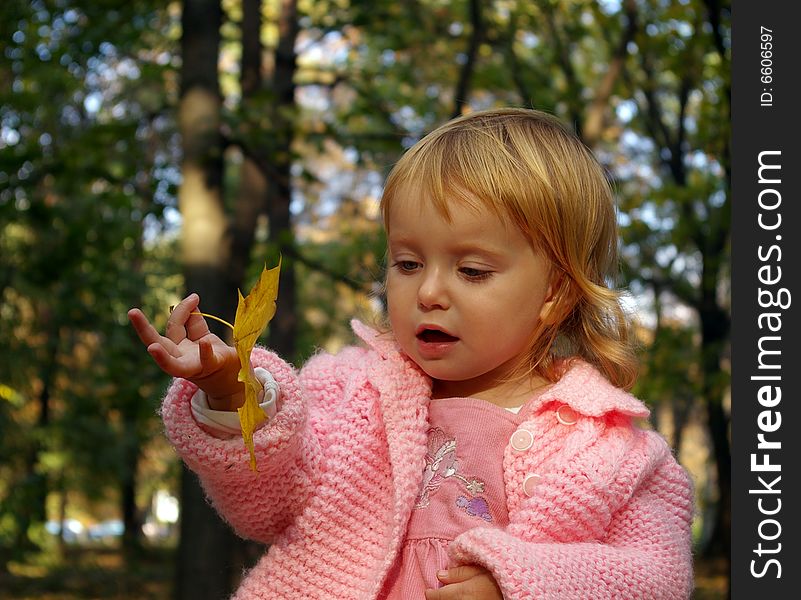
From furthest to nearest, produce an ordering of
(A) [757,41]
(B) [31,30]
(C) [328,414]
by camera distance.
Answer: (B) [31,30] < (A) [757,41] < (C) [328,414]

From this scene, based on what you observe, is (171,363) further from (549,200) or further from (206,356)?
(549,200)

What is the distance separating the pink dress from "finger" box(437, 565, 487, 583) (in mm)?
79

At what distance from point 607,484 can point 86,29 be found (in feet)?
20.4

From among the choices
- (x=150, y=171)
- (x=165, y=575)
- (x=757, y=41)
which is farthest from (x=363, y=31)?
(x=165, y=575)

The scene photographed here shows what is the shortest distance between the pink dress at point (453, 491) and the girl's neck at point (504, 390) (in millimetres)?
47

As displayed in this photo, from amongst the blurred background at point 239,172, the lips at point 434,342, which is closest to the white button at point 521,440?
the lips at point 434,342

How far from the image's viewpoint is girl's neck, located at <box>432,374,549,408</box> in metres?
2.45

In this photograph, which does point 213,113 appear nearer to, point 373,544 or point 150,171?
point 150,171

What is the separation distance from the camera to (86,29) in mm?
7297

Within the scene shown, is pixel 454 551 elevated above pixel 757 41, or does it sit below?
below

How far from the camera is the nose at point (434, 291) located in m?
2.24

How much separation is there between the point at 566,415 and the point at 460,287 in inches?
15.5

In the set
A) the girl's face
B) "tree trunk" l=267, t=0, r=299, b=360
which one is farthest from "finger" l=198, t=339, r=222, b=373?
"tree trunk" l=267, t=0, r=299, b=360

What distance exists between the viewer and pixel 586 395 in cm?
234
